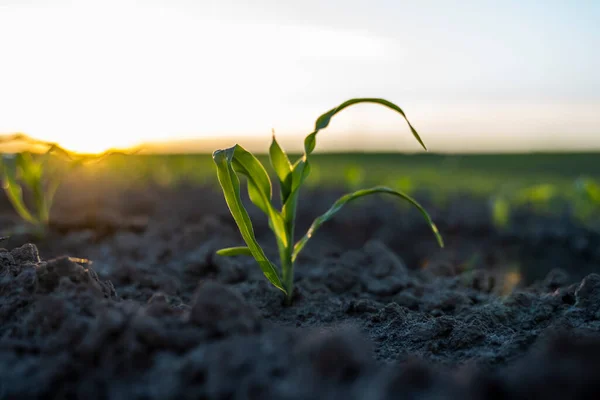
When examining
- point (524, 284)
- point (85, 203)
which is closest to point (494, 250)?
point (524, 284)

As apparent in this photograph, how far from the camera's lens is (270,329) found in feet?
3.96

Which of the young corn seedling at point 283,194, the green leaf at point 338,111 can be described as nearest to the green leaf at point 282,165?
the young corn seedling at point 283,194

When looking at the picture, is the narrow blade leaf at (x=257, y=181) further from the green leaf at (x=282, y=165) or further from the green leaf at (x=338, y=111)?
the green leaf at (x=338, y=111)

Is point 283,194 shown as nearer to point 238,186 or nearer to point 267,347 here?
point 238,186

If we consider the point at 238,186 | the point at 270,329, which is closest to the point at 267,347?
the point at 270,329

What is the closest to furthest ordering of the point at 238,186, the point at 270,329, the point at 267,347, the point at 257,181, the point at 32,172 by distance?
the point at 267,347 → the point at 270,329 → the point at 238,186 → the point at 257,181 → the point at 32,172

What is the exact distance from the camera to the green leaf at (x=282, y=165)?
6.92 ft

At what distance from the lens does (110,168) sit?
36.8ft

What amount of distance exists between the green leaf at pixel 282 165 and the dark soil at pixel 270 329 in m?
0.47

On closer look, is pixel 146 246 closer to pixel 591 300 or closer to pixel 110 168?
pixel 591 300

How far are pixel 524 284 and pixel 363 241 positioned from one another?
1.91 meters

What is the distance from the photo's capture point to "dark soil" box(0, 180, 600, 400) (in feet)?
3.18

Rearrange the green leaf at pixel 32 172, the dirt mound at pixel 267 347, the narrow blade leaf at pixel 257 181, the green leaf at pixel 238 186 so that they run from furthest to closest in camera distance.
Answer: the green leaf at pixel 32 172
the narrow blade leaf at pixel 257 181
the green leaf at pixel 238 186
the dirt mound at pixel 267 347

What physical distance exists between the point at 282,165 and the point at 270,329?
1.02m
